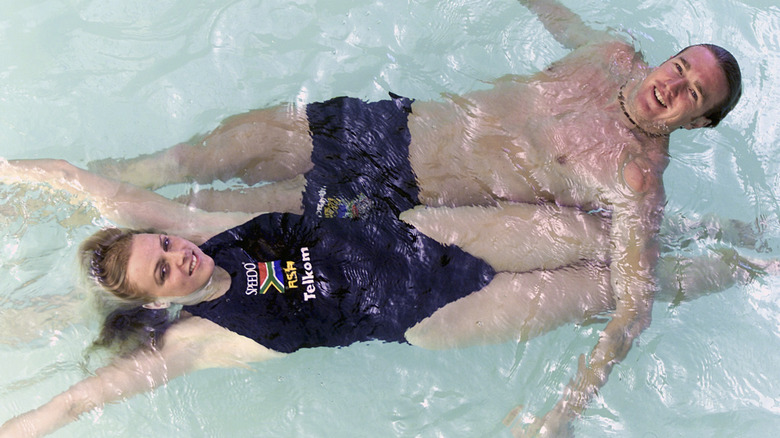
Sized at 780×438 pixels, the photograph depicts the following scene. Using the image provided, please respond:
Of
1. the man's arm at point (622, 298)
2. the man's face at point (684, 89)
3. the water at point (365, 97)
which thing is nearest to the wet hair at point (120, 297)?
the water at point (365, 97)

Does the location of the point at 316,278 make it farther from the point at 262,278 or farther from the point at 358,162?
the point at 358,162

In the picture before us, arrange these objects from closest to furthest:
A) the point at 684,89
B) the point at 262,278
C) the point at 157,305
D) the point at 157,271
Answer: the point at 157,271, the point at 157,305, the point at 262,278, the point at 684,89

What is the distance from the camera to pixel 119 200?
7.06ft

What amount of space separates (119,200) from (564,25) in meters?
2.15

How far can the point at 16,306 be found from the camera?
2262mm

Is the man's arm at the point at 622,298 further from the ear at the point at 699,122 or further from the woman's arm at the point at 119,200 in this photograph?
the woman's arm at the point at 119,200

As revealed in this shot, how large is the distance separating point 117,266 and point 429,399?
1.36 meters

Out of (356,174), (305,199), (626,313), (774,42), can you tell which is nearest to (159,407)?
(305,199)

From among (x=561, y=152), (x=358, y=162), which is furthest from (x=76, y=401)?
(x=561, y=152)

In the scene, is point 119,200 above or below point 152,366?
above

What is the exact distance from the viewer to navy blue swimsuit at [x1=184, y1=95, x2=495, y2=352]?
2.09 meters

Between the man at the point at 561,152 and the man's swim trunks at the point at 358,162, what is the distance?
0.03 meters

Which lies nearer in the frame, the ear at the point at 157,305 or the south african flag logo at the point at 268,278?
the ear at the point at 157,305

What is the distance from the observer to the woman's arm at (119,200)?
6.99 ft
